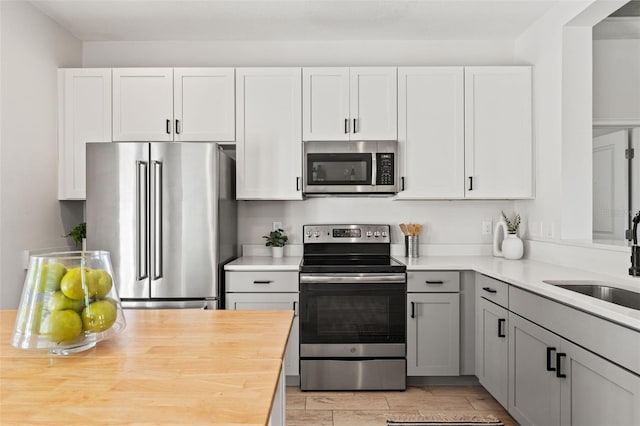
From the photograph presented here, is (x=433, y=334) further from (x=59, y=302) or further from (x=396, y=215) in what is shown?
(x=59, y=302)

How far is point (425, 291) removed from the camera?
316cm

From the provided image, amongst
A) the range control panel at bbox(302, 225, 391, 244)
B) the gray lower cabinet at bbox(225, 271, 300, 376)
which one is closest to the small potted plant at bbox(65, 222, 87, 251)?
the gray lower cabinet at bbox(225, 271, 300, 376)

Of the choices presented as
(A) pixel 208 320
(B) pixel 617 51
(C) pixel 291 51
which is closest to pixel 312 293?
(A) pixel 208 320

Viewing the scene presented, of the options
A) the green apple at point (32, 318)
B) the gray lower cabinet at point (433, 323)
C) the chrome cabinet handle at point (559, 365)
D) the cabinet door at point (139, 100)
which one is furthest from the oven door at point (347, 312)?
the green apple at point (32, 318)

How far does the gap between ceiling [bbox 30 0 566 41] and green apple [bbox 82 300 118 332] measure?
2554 millimetres

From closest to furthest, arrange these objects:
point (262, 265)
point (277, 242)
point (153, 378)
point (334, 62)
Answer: point (153, 378) < point (262, 265) < point (277, 242) < point (334, 62)

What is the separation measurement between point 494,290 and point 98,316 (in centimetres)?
231

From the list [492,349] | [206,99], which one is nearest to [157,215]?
[206,99]

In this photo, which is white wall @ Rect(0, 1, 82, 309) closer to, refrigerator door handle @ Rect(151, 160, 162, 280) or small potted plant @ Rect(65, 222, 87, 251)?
small potted plant @ Rect(65, 222, 87, 251)

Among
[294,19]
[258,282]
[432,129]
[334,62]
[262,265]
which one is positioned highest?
[294,19]

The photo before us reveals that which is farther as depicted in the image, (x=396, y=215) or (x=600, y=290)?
(x=396, y=215)

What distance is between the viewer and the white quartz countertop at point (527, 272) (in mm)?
1664

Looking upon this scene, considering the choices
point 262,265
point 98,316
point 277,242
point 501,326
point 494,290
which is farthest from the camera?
point 277,242

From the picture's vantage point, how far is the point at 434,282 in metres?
3.15
